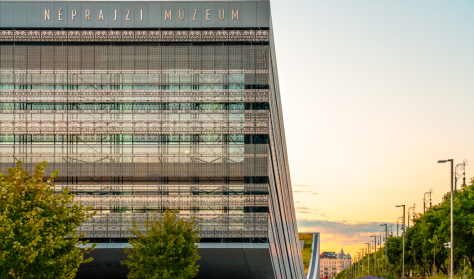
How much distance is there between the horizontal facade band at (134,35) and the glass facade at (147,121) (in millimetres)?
94

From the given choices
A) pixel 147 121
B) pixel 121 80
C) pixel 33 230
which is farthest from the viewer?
pixel 121 80

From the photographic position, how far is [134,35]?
1759 inches

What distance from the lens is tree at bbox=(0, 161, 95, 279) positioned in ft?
62.0

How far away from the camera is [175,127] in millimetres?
44406

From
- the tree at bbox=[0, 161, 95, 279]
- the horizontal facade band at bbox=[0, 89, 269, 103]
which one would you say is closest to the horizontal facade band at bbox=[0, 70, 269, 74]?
the horizontal facade band at bbox=[0, 89, 269, 103]

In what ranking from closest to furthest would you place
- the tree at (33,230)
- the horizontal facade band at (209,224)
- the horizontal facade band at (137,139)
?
the tree at (33,230)
the horizontal facade band at (209,224)
the horizontal facade band at (137,139)

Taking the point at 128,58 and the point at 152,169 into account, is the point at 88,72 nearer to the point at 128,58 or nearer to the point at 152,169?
the point at 128,58

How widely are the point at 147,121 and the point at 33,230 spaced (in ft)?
84.8

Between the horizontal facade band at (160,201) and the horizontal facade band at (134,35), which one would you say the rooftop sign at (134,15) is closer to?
the horizontal facade band at (134,35)

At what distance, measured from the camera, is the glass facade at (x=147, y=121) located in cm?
4394

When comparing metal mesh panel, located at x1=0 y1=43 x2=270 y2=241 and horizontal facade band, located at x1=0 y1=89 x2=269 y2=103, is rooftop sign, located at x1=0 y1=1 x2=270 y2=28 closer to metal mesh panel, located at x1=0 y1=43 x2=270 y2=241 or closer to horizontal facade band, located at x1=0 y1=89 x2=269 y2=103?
metal mesh panel, located at x1=0 y1=43 x2=270 y2=241

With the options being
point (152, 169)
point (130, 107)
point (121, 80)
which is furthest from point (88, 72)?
point (152, 169)

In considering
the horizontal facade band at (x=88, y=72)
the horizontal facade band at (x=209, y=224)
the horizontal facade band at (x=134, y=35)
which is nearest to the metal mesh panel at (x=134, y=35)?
the horizontal facade band at (x=134, y=35)

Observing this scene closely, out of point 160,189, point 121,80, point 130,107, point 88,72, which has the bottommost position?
point 160,189
